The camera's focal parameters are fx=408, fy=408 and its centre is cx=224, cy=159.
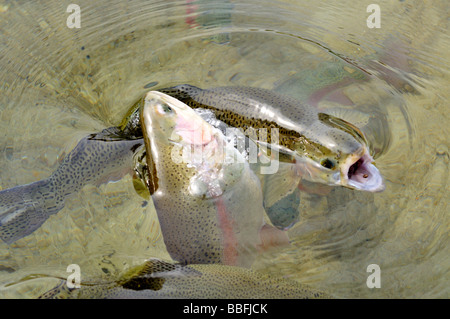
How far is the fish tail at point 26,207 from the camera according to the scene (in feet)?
11.6

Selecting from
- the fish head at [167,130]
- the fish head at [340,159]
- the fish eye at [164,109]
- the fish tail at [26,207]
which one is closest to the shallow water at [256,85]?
the fish tail at [26,207]

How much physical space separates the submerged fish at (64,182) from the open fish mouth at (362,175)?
1.95 metres

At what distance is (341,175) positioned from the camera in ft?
11.7

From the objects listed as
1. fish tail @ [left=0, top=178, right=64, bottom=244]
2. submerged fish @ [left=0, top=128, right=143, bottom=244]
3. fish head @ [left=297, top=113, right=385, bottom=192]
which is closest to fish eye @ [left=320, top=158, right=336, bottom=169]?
fish head @ [left=297, top=113, right=385, bottom=192]

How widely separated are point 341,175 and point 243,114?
43.0 inches

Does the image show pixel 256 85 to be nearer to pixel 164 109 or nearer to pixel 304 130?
pixel 304 130

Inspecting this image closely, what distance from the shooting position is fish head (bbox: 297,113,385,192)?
348cm

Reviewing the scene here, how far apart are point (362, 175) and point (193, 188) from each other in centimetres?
149

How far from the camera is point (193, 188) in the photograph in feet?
11.0

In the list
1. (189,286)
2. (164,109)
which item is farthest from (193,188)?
(189,286)

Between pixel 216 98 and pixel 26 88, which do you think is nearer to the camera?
pixel 216 98

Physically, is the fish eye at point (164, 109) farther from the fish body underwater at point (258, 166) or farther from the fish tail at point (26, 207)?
the fish tail at point (26, 207)

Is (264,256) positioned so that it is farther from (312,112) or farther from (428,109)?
(428,109)
